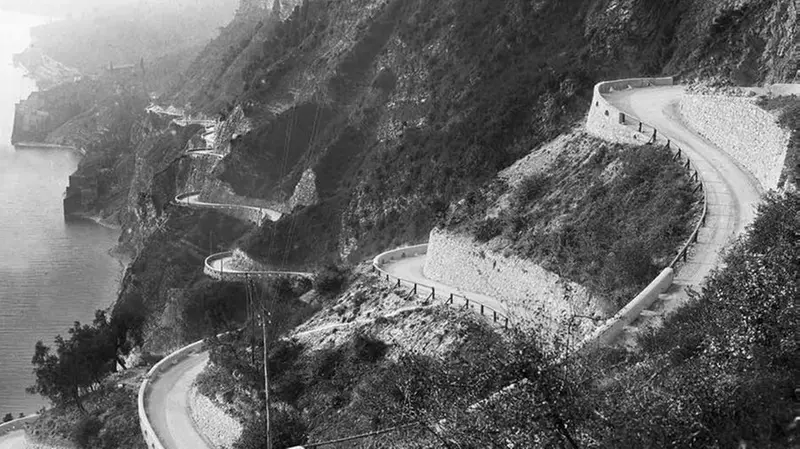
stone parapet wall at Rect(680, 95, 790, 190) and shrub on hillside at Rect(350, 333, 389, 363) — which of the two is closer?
stone parapet wall at Rect(680, 95, 790, 190)

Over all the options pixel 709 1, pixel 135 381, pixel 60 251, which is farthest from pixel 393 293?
pixel 60 251

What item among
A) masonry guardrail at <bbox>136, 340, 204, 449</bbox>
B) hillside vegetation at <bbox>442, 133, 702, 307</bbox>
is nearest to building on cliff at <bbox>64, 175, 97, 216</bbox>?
masonry guardrail at <bbox>136, 340, 204, 449</bbox>

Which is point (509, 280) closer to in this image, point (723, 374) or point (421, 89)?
point (723, 374)

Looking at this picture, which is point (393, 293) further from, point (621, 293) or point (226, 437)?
point (621, 293)

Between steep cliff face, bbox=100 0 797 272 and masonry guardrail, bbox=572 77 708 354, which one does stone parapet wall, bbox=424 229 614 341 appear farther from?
steep cliff face, bbox=100 0 797 272

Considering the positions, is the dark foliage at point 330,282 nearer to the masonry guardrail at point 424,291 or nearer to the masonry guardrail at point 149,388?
the masonry guardrail at point 424,291

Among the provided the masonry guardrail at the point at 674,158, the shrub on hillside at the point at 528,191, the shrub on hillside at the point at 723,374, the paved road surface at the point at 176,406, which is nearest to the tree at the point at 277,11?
the masonry guardrail at the point at 674,158

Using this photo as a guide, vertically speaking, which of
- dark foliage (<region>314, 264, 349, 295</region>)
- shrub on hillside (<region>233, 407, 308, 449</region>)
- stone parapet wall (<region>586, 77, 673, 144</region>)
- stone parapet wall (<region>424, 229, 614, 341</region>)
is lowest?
shrub on hillside (<region>233, 407, 308, 449</region>)
